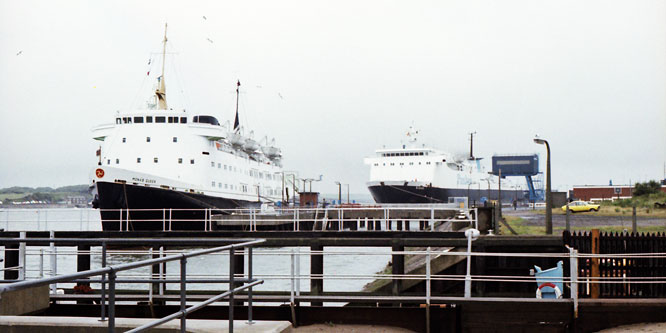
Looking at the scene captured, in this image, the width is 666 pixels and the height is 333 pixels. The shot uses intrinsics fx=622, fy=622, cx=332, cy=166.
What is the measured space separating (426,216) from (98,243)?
3694 centimetres

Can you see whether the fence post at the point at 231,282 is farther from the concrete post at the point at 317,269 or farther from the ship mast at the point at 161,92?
the ship mast at the point at 161,92

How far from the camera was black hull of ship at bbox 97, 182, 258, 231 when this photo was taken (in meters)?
43.7

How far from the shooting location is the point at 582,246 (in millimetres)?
11602

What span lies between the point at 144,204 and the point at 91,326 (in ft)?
134

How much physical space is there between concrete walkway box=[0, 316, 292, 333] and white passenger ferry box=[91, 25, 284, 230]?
120 feet

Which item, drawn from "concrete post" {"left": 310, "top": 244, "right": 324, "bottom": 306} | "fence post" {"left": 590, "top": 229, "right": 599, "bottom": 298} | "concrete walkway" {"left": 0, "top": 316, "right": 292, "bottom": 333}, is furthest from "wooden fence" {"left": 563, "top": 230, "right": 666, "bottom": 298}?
"concrete walkway" {"left": 0, "top": 316, "right": 292, "bottom": 333}

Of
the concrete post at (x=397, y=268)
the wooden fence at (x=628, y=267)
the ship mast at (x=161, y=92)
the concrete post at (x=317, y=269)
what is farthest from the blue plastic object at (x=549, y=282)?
the ship mast at (x=161, y=92)

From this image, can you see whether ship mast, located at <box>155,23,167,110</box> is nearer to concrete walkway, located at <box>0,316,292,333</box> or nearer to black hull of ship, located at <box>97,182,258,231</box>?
black hull of ship, located at <box>97,182,258,231</box>

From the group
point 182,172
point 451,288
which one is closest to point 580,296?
point 451,288

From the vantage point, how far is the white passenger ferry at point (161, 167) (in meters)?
44.4

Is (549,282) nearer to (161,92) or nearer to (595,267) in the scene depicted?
(595,267)

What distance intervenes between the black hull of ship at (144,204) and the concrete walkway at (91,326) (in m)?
35.1

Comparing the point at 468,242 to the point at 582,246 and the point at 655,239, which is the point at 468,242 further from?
the point at 655,239

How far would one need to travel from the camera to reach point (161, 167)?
51.2 meters
